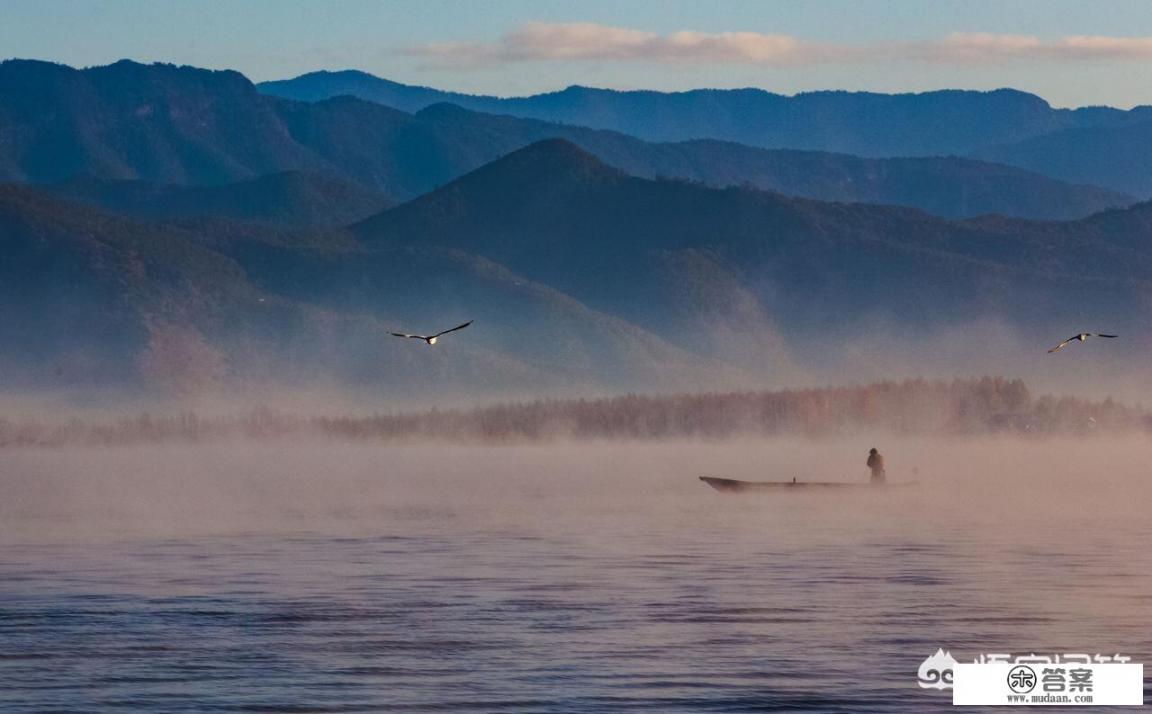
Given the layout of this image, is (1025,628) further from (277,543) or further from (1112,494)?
(1112,494)

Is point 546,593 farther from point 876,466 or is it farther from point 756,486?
point 876,466

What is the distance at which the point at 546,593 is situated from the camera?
53.8 meters

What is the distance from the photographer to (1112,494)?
306 ft

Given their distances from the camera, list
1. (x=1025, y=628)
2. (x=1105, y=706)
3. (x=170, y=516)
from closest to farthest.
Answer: (x=1105, y=706)
(x=1025, y=628)
(x=170, y=516)

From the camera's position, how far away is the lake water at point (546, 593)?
40750 mm

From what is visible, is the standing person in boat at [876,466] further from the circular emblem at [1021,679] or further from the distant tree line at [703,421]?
the distant tree line at [703,421]

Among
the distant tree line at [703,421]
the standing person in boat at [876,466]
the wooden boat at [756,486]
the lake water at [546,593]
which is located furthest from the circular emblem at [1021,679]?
the distant tree line at [703,421]

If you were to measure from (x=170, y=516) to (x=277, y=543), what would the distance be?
13064 millimetres

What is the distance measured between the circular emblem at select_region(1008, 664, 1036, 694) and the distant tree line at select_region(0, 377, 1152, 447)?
11404 centimetres

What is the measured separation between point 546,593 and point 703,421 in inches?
4514

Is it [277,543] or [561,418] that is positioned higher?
[561,418]

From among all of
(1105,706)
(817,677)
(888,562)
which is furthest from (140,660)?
(888,562)

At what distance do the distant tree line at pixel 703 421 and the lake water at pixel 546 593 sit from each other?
188 feet

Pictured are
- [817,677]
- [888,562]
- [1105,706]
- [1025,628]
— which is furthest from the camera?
[888,562]
